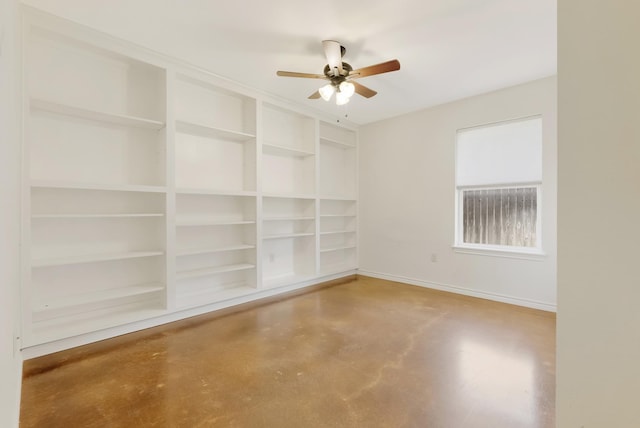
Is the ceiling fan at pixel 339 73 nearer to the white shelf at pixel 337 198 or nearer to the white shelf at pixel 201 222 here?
the white shelf at pixel 201 222

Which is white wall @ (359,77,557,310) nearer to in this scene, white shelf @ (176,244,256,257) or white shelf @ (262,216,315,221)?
white shelf @ (262,216,315,221)

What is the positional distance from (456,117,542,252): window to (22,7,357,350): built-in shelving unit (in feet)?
7.95

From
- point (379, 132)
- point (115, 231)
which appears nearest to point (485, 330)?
point (379, 132)

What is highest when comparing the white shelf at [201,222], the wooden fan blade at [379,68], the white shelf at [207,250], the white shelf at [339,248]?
the wooden fan blade at [379,68]

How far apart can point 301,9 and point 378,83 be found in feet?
5.07

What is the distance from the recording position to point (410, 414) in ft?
5.40

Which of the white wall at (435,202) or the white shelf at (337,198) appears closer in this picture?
the white wall at (435,202)

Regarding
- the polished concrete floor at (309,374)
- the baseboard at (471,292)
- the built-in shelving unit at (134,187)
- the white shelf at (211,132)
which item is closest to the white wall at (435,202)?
the baseboard at (471,292)

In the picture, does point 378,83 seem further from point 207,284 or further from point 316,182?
point 207,284

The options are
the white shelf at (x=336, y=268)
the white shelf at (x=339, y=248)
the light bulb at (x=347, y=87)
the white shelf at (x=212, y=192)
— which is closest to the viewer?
the light bulb at (x=347, y=87)

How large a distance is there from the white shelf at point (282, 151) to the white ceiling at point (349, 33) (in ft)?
2.89

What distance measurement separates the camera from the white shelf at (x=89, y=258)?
7.59ft

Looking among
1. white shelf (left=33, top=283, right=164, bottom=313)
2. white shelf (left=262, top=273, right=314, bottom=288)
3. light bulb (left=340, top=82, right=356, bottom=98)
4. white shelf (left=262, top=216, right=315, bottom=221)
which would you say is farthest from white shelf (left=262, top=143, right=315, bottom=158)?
white shelf (left=33, top=283, right=164, bottom=313)

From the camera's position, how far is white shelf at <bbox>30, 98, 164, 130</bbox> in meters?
2.39
